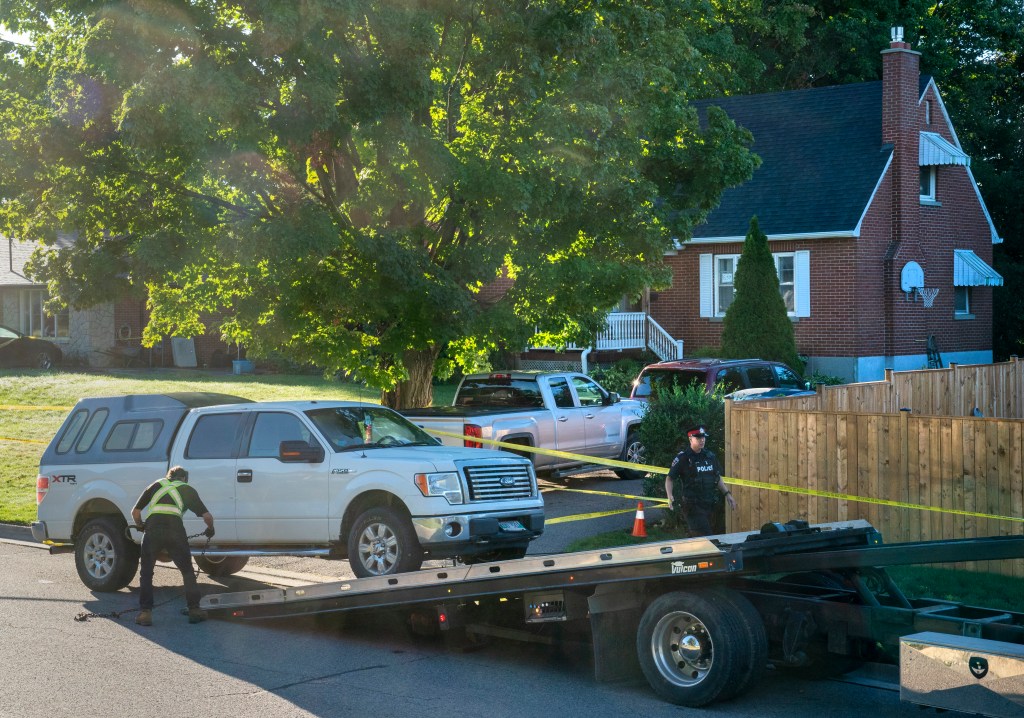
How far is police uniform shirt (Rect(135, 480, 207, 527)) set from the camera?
1111 centimetres

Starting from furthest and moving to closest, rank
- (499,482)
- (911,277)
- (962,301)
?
(962,301)
(911,277)
(499,482)

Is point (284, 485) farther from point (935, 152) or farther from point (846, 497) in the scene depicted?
point (935, 152)

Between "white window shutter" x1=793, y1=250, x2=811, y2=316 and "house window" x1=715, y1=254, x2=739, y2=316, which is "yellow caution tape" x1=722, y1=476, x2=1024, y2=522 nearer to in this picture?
"white window shutter" x1=793, y1=250, x2=811, y2=316

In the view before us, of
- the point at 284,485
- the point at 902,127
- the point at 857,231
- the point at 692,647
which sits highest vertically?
the point at 902,127

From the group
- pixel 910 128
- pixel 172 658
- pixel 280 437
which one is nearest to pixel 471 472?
pixel 280 437

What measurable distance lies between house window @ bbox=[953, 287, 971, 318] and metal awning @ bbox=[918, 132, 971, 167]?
434 centimetres

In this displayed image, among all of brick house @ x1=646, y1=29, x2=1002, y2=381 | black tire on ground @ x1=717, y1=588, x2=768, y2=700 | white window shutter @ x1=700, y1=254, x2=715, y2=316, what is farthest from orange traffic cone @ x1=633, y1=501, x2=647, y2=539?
white window shutter @ x1=700, y1=254, x2=715, y2=316

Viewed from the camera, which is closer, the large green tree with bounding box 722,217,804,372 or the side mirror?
the side mirror

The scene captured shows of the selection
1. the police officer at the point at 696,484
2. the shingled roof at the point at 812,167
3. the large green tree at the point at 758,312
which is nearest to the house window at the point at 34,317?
the shingled roof at the point at 812,167

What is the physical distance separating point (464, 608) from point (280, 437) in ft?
11.1

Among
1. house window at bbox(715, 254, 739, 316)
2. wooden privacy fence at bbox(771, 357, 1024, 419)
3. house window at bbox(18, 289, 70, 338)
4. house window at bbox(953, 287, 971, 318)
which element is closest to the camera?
wooden privacy fence at bbox(771, 357, 1024, 419)

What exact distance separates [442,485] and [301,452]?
4.78 feet

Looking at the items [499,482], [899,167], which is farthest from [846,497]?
[899,167]

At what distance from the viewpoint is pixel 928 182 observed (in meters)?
33.4
